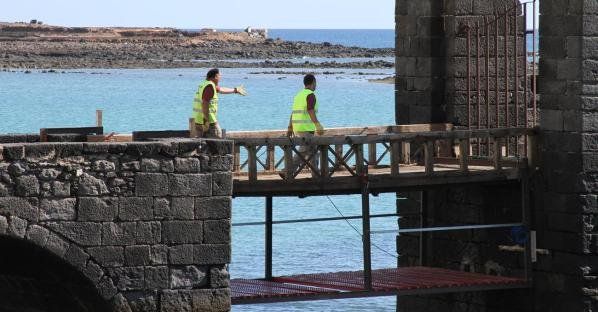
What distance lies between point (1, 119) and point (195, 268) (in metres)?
58.8

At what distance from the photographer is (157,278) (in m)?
19.4

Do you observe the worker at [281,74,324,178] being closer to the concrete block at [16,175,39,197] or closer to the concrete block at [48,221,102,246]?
the concrete block at [48,221,102,246]

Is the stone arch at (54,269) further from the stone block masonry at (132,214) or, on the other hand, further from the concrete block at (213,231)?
the concrete block at (213,231)

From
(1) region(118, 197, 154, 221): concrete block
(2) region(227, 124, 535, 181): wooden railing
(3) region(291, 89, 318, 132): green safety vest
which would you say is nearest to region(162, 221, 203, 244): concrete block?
(1) region(118, 197, 154, 221): concrete block

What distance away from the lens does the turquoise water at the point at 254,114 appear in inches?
1511

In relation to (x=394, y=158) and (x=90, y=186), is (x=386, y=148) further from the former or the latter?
(x=90, y=186)

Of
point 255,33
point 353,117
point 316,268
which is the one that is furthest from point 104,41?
point 316,268

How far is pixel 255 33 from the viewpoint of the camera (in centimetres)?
19750

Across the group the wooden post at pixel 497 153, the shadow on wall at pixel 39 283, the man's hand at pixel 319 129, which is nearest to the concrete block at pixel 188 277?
the shadow on wall at pixel 39 283

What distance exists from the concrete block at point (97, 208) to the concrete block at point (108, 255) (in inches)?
12.4

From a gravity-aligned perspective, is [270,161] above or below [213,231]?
above

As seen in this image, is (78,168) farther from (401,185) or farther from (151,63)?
(151,63)

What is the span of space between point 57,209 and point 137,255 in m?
1.01

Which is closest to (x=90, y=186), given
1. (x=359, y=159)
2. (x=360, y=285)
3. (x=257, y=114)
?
(x=359, y=159)
